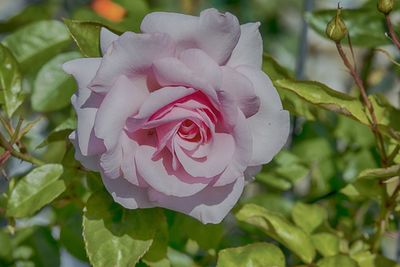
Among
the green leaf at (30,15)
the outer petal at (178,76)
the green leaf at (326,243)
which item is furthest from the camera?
the green leaf at (30,15)

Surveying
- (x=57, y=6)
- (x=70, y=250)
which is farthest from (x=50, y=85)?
(x=57, y=6)

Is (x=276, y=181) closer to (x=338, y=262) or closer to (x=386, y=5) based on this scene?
(x=338, y=262)

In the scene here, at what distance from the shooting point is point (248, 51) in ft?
2.41

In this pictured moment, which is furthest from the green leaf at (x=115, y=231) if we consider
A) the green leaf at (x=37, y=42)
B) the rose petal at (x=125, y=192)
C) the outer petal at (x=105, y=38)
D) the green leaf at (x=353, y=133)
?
the green leaf at (x=353, y=133)

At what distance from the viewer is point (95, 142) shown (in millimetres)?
703

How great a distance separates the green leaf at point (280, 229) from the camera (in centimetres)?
84

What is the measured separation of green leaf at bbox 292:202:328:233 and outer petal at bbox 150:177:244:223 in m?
0.22

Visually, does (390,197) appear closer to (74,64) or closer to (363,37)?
(363,37)

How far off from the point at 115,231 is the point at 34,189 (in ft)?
0.38

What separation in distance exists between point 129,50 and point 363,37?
1.17 ft

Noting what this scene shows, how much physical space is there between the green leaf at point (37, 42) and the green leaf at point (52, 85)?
0.04 ft

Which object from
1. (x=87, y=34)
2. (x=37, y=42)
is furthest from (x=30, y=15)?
(x=87, y=34)

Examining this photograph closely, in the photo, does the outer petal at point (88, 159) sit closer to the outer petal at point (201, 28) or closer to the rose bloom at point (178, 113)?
the rose bloom at point (178, 113)

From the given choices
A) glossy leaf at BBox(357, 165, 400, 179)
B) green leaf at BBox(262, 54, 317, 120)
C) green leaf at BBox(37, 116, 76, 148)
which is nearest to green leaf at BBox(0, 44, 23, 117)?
green leaf at BBox(37, 116, 76, 148)
